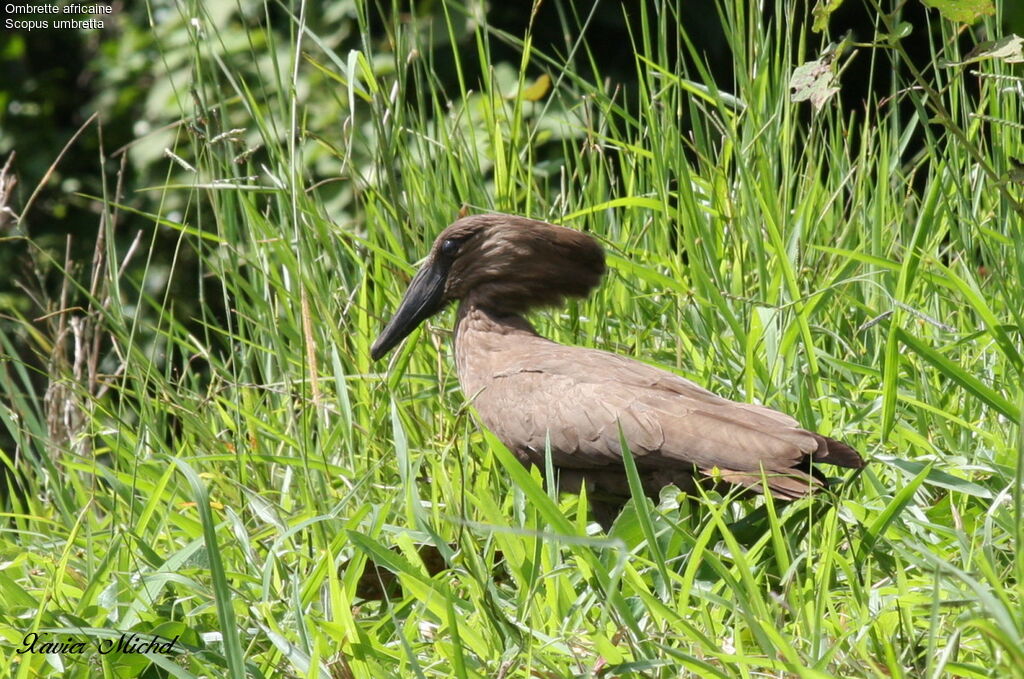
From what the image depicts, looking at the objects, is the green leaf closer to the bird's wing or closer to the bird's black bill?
the bird's wing

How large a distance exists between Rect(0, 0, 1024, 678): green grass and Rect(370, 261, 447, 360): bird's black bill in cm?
7

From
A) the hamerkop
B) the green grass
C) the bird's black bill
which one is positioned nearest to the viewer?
the green grass

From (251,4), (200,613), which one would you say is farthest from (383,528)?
(251,4)

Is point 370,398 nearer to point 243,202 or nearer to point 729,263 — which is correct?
point 243,202

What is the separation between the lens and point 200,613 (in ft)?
8.41

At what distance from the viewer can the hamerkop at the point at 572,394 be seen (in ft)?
8.95

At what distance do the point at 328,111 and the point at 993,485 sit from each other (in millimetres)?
4580

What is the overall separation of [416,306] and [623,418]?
2.72 ft

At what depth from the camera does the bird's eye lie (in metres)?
3.54
